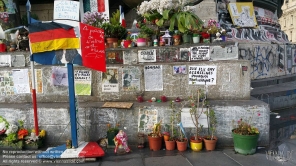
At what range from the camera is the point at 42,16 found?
12.1 m

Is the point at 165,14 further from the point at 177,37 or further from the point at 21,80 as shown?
the point at 21,80

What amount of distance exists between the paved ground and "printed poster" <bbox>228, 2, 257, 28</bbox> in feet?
25.0

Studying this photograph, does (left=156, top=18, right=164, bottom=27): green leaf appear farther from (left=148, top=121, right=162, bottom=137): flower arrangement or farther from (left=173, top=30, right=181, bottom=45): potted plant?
(left=148, top=121, right=162, bottom=137): flower arrangement

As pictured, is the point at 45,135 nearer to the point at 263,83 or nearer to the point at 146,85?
the point at 146,85

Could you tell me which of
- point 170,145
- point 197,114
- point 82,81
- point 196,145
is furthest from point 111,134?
point 197,114

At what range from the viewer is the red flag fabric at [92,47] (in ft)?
17.5

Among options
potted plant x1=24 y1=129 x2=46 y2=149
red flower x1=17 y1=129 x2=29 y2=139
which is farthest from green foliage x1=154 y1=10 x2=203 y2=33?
red flower x1=17 y1=129 x2=29 y2=139

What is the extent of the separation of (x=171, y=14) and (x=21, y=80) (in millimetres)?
4527

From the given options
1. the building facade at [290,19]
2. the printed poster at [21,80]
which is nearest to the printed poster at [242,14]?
the printed poster at [21,80]

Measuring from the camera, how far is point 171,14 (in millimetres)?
6871

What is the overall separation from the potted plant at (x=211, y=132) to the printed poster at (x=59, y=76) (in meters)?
3.80

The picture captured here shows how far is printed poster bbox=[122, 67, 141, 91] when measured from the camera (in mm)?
6352

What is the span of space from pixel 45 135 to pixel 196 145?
373cm

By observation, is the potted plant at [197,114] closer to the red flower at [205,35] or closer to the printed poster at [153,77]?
the printed poster at [153,77]
